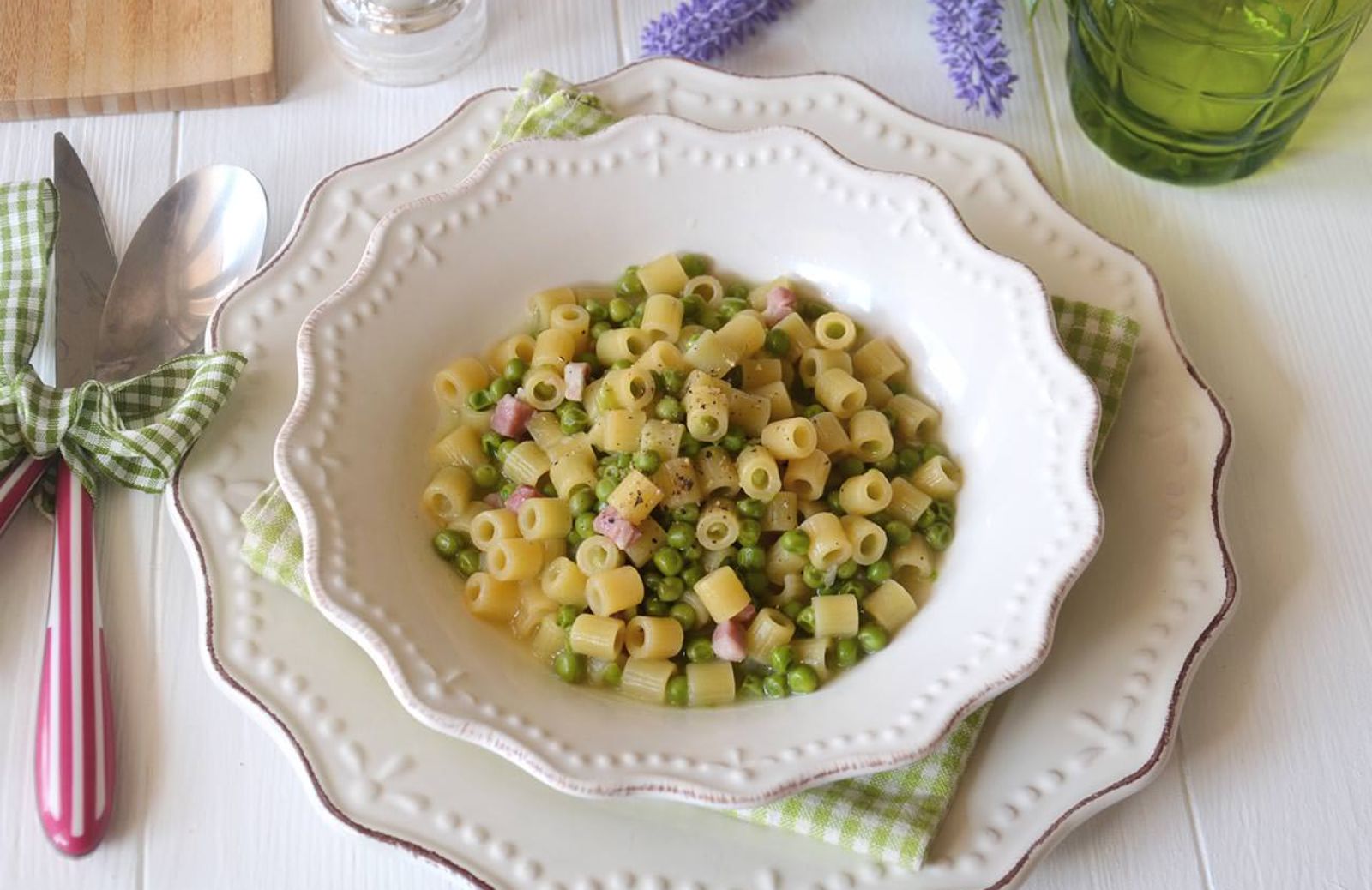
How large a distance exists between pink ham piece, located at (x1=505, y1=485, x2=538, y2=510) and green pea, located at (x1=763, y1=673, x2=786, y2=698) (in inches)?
15.9

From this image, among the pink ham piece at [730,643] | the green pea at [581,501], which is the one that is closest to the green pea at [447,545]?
the green pea at [581,501]

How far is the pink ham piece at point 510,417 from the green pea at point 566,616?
0.90 feet

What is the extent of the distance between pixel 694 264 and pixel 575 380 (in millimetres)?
268

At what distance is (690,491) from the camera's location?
1680 millimetres

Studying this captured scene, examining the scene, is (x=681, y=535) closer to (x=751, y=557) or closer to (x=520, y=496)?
(x=751, y=557)

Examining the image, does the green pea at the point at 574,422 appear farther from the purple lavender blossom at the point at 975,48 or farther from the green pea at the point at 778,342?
the purple lavender blossom at the point at 975,48

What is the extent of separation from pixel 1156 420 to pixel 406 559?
1016 mm

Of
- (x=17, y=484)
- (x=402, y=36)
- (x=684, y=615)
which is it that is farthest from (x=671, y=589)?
(x=402, y=36)

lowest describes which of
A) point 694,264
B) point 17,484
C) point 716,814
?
point 716,814

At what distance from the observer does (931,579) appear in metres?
1.66

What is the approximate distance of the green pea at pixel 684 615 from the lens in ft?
5.41

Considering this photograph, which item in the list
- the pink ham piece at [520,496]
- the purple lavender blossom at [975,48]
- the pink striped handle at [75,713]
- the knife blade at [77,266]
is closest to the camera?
the pink striped handle at [75,713]

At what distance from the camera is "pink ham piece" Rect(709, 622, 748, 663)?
1604 mm

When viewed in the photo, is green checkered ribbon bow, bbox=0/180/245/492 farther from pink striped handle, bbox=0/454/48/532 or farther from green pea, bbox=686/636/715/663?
green pea, bbox=686/636/715/663
